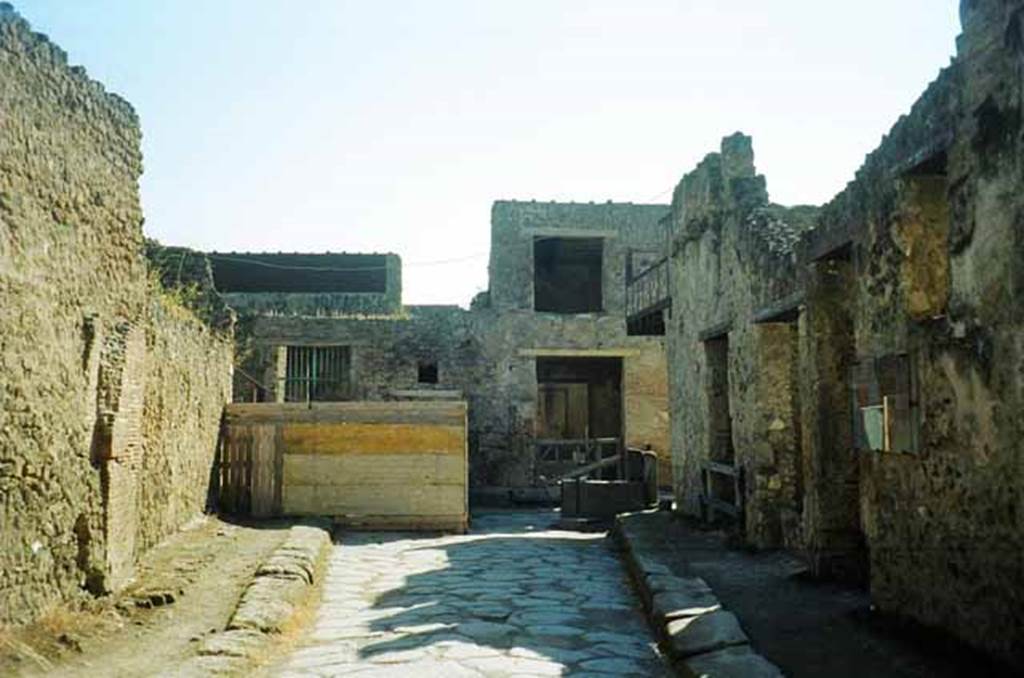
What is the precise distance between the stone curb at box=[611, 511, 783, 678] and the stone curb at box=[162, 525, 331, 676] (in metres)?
2.58

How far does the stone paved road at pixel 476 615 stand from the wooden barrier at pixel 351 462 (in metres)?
1.38

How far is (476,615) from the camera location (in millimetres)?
7246

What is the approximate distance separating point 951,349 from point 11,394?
556cm

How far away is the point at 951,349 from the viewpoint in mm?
5168

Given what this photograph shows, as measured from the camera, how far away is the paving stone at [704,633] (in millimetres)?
5375

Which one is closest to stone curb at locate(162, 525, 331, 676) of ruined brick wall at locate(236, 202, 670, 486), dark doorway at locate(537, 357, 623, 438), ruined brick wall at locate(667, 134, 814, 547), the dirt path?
the dirt path

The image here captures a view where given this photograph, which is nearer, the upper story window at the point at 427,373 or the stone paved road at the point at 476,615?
the stone paved road at the point at 476,615

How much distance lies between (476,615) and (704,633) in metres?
2.21

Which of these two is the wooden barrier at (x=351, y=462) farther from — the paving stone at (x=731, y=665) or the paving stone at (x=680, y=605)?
the paving stone at (x=731, y=665)

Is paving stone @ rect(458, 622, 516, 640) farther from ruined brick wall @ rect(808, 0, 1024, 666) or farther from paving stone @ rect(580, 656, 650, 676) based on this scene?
ruined brick wall @ rect(808, 0, 1024, 666)

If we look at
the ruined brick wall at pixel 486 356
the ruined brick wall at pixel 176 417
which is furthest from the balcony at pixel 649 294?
the ruined brick wall at pixel 176 417

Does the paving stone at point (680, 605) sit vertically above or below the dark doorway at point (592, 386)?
below

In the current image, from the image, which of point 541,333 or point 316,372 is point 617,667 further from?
point 316,372

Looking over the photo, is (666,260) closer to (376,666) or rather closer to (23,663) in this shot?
(376,666)
